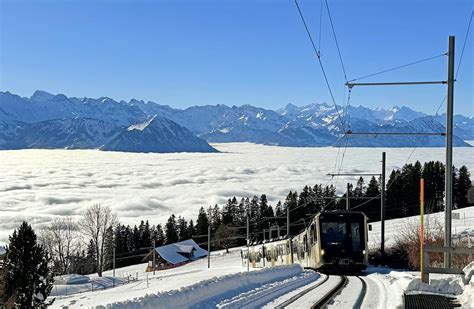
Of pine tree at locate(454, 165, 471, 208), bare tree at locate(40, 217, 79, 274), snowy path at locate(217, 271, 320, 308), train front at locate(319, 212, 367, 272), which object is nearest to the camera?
snowy path at locate(217, 271, 320, 308)

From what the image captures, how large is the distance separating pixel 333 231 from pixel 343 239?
27.8 inches

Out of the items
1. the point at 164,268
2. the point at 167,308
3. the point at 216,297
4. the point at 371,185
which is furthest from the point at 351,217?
the point at 371,185

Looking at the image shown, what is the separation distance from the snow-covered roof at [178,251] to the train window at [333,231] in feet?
257

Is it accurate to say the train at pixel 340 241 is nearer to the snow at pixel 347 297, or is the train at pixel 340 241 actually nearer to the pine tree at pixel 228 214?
the snow at pixel 347 297

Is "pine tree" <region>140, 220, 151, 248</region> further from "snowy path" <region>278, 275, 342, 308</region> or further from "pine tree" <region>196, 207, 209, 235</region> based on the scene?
"snowy path" <region>278, 275, 342, 308</region>

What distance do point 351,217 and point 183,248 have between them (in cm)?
8546

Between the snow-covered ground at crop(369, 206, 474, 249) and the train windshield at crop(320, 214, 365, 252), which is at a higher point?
the train windshield at crop(320, 214, 365, 252)

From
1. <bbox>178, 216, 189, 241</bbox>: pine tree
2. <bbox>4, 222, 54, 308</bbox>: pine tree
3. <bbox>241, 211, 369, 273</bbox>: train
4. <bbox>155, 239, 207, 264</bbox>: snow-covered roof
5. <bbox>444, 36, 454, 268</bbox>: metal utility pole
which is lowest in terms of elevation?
<bbox>155, 239, 207, 264</bbox>: snow-covered roof

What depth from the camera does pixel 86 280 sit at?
88.4 meters

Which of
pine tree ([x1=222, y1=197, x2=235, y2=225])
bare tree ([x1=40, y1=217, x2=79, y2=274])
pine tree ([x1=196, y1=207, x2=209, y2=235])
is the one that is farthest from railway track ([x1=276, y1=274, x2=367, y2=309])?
pine tree ([x1=222, y1=197, x2=235, y2=225])

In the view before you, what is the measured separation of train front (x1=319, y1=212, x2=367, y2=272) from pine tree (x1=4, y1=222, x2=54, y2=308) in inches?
798

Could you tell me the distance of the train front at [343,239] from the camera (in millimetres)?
31141

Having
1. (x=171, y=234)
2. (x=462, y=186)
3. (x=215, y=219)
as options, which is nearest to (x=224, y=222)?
(x=215, y=219)

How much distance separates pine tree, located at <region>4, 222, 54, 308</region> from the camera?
39697 millimetres
